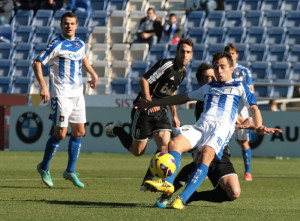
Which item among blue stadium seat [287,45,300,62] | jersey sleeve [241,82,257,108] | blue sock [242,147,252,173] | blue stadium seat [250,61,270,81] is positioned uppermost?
jersey sleeve [241,82,257,108]

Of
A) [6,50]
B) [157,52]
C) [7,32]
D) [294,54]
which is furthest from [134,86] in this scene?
[7,32]

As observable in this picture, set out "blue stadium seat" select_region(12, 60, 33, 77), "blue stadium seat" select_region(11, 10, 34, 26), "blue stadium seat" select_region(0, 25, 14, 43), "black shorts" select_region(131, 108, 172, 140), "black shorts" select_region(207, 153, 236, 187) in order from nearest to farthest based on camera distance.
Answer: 1. "black shorts" select_region(207, 153, 236, 187)
2. "black shorts" select_region(131, 108, 172, 140)
3. "blue stadium seat" select_region(12, 60, 33, 77)
4. "blue stadium seat" select_region(0, 25, 14, 43)
5. "blue stadium seat" select_region(11, 10, 34, 26)

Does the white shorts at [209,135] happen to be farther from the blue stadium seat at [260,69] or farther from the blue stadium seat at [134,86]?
the blue stadium seat at [134,86]

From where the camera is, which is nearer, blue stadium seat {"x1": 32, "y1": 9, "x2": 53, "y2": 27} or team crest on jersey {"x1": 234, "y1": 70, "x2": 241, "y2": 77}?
team crest on jersey {"x1": 234, "y1": 70, "x2": 241, "y2": 77}

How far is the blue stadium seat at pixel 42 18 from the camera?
83.4 feet

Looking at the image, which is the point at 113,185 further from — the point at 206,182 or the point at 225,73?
the point at 225,73

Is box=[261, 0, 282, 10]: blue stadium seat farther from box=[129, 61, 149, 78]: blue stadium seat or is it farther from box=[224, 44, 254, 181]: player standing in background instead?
box=[224, 44, 254, 181]: player standing in background

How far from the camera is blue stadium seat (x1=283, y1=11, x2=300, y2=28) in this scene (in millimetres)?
22312

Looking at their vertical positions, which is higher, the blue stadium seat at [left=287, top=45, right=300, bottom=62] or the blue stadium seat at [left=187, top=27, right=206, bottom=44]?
the blue stadium seat at [left=187, top=27, right=206, bottom=44]

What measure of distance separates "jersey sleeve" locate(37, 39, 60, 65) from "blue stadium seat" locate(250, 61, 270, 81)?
40.8ft

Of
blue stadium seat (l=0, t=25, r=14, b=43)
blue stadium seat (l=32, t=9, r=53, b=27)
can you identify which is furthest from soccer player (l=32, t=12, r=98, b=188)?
blue stadium seat (l=32, t=9, r=53, b=27)

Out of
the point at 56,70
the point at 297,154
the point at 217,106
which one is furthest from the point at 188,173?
the point at 297,154

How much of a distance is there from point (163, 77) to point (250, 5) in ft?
50.1

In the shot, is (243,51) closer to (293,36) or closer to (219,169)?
(293,36)
